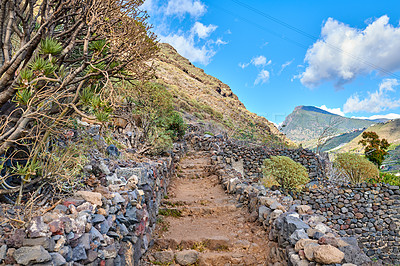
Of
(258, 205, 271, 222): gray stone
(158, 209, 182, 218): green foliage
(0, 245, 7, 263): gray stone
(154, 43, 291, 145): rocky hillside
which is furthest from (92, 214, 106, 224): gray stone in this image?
(154, 43, 291, 145): rocky hillside

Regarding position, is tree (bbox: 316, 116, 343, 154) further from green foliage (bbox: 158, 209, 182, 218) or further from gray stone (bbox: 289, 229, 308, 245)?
gray stone (bbox: 289, 229, 308, 245)

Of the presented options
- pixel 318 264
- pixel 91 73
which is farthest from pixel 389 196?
pixel 91 73

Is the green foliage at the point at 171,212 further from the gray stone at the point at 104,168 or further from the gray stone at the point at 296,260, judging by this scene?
the gray stone at the point at 296,260

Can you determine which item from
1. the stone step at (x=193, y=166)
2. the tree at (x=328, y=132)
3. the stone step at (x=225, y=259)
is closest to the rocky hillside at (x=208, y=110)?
the tree at (x=328, y=132)

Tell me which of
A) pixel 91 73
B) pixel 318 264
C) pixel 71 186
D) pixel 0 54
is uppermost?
pixel 91 73

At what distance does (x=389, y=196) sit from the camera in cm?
978

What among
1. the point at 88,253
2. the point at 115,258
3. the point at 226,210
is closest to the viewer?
the point at 88,253

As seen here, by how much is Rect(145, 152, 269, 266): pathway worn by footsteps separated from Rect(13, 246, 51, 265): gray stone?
2.57 meters

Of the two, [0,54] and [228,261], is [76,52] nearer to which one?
[0,54]

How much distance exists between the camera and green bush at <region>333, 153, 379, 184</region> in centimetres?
1152

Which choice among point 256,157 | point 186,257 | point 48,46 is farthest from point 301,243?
point 256,157

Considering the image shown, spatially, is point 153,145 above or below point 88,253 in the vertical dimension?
above

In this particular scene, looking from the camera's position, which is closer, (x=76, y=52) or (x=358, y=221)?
(x=76, y=52)

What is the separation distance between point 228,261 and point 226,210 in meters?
2.35
